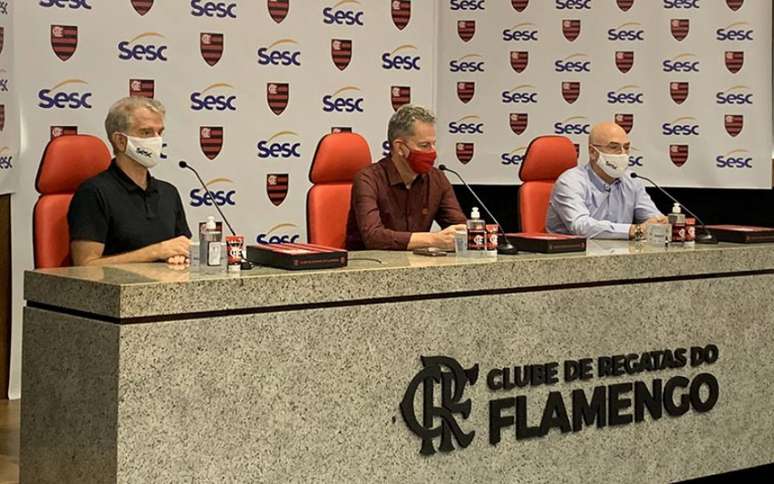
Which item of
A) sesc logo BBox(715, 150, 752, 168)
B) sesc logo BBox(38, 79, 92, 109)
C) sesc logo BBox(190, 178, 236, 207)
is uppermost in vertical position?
sesc logo BBox(38, 79, 92, 109)

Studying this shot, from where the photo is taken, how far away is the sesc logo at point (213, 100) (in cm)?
554

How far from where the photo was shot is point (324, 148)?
4.66 m

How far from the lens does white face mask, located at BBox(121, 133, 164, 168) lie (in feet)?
13.2

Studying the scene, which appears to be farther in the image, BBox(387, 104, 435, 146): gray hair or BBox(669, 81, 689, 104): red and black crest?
BBox(669, 81, 689, 104): red and black crest

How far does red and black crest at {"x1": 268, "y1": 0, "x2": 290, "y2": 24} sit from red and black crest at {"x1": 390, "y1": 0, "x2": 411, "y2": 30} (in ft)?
2.01

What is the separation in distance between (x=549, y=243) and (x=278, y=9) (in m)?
2.62

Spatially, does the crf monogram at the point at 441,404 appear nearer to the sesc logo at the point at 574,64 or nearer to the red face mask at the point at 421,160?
the red face mask at the point at 421,160

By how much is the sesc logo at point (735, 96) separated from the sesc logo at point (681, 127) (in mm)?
186

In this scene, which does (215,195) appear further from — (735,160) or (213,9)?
(735,160)

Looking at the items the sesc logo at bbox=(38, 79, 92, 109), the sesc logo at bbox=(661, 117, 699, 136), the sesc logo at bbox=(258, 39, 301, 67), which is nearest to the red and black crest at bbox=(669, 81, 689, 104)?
the sesc logo at bbox=(661, 117, 699, 136)

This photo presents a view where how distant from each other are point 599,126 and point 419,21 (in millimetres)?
1498

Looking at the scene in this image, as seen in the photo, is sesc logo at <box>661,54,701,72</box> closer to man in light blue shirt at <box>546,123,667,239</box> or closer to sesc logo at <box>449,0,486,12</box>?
sesc logo at <box>449,0,486,12</box>

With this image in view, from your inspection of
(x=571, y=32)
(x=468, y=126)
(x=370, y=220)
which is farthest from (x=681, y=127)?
(x=370, y=220)

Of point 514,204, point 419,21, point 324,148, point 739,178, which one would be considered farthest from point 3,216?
point 739,178
